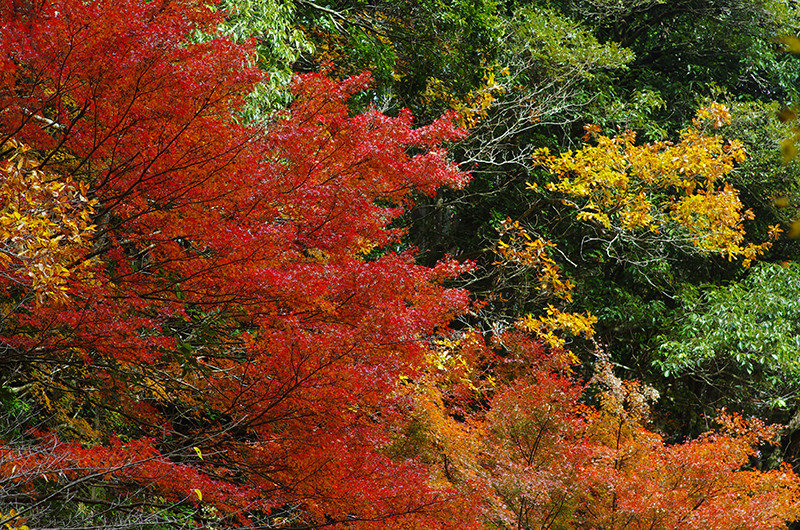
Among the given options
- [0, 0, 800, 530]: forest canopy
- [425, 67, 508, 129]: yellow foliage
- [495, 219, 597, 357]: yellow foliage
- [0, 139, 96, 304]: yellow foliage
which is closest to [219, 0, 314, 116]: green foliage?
[0, 0, 800, 530]: forest canopy

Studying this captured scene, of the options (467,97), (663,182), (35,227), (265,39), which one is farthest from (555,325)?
(35,227)

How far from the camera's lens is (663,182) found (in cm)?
1157

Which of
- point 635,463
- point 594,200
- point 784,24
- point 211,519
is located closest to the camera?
point 211,519

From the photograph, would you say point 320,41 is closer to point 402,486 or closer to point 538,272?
point 538,272

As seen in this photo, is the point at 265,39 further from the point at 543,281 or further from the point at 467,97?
the point at 543,281

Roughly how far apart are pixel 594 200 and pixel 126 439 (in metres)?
7.69

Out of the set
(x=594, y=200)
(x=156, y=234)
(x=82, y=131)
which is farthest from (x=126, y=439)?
(x=594, y=200)

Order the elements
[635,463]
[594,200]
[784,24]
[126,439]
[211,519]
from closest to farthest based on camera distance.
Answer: [211,519] → [126,439] → [635,463] → [594,200] → [784,24]

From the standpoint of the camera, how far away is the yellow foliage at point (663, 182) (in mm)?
11312

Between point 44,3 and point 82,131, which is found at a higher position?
point 44,3

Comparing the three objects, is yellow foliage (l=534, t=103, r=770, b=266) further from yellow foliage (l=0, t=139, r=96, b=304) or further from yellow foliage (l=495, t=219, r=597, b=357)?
yellow foliage (l=0, t=139, r=96, b=304)

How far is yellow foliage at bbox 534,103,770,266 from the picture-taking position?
11312mm

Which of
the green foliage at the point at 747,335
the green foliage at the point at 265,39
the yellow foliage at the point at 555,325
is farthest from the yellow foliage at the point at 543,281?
the green foliage at the point at 265,39

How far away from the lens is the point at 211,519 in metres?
Answer: 5.68
